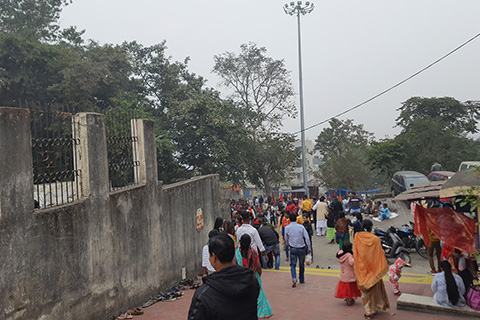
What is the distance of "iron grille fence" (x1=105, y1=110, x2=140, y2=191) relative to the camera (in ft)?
25.5

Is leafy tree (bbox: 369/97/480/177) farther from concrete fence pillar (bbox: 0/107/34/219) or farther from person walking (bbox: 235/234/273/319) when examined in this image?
concrete fence pillar (bbox: 0/107/34/219)

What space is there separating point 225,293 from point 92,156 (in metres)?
5.09

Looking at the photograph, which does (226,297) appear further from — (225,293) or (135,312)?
(135,312)

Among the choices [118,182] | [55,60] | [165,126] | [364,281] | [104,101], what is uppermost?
[55,60]

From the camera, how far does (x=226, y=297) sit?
271cm

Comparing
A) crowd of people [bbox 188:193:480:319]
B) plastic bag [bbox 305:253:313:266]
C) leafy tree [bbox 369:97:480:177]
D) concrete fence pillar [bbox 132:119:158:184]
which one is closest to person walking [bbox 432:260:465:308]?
crowd of people [bbox 188:193:480:319]

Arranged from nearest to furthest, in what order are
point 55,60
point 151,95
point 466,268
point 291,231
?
point 466,268
point 291,231
point 55,60
point 151,95

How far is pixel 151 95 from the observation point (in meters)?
28.6

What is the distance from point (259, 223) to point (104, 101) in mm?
17398

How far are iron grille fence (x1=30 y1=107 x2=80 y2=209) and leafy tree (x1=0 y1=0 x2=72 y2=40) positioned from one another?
22.6 m

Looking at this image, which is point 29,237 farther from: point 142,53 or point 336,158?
point 336,158

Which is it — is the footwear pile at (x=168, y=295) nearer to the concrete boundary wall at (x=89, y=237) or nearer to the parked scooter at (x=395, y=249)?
the concrete boundary wall at (x=89, y=237)

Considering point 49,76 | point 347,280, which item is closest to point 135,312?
point 347,280


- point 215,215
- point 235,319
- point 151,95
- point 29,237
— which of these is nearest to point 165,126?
point 151,95
